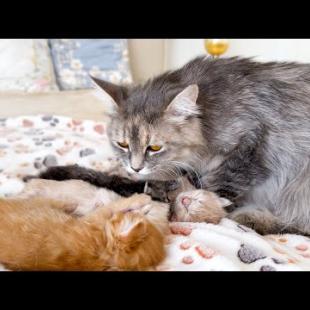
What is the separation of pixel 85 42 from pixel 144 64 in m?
0.89

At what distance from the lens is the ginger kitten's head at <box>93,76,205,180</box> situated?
1469mm

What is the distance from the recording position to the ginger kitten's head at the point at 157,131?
1.47 m

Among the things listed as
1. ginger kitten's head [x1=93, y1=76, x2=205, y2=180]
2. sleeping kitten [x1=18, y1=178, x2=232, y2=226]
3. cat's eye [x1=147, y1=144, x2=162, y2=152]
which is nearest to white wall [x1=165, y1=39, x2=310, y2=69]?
ginger kitten's head [x1=93, y1=76, x2=205, y2=180]

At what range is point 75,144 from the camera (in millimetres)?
2135

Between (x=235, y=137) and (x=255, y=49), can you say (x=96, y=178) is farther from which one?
(x=255, y=49)

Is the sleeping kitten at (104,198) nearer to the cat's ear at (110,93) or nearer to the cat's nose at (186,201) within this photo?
the cat's nose at (186,201)

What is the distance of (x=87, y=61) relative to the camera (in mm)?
3693

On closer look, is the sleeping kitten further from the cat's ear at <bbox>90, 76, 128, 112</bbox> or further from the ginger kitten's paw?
the cat's ear at <bbox>90, 76, 128, 112</bbox>

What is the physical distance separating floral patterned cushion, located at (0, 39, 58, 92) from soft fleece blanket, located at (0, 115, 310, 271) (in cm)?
87

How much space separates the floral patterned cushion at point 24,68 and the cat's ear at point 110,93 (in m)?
1.78

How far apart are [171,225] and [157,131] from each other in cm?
41

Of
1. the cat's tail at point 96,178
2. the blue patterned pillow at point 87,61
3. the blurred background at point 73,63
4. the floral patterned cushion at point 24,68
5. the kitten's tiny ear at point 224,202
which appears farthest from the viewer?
the blue patterned pillow at point 87,61

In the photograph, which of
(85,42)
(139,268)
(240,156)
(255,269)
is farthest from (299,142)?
(85,42)

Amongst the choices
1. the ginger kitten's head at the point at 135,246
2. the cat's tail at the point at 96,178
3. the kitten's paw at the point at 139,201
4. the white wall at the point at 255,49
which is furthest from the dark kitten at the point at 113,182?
the white wall at the point at 255,49
